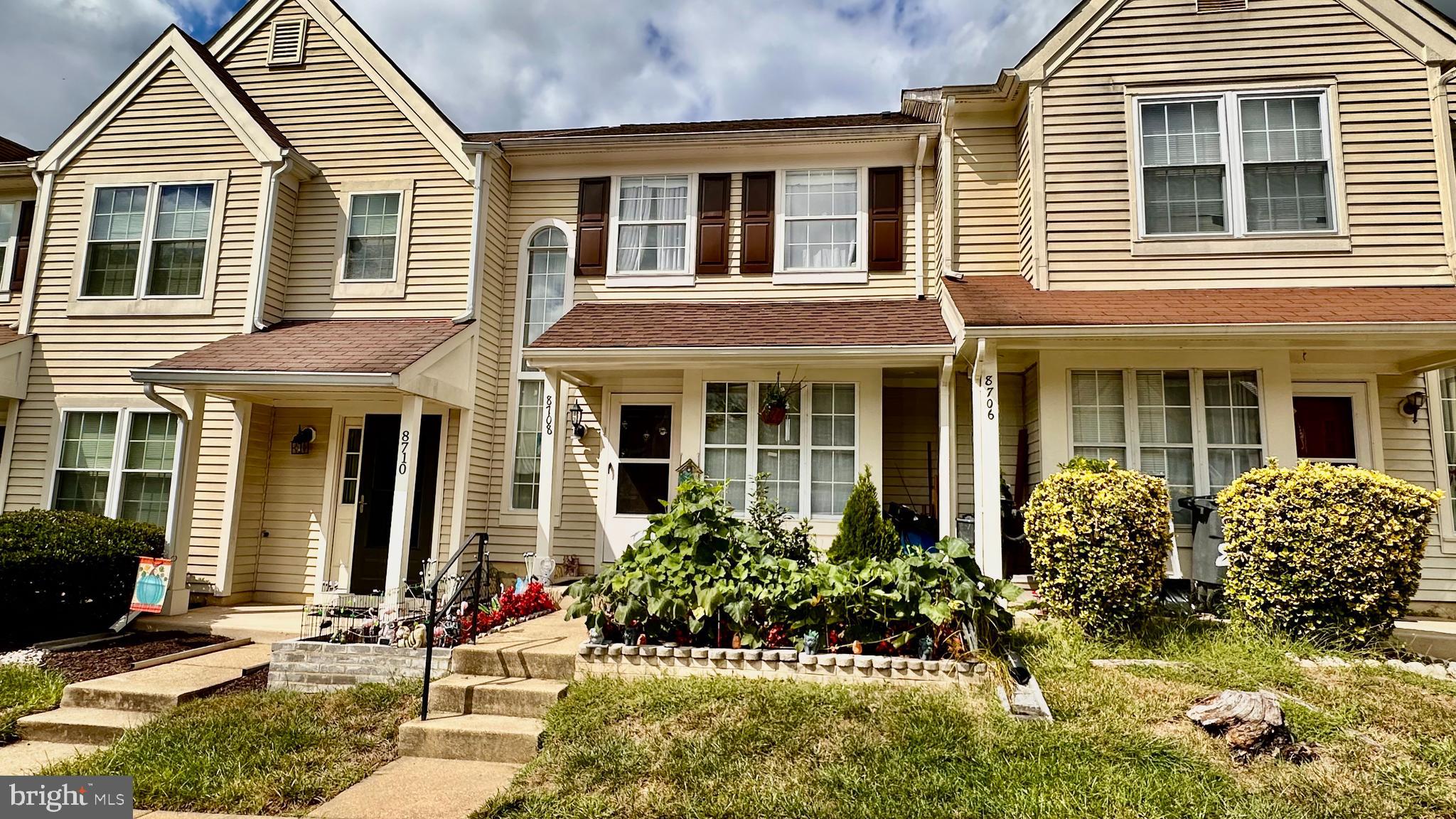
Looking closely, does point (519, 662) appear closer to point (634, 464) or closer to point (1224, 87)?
point (634, 464)

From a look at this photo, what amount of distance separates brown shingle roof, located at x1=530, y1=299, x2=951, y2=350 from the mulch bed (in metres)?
4.66

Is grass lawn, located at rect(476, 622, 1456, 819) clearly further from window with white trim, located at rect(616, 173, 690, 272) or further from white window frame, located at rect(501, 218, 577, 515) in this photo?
window with white trim, located at rect(616, 173, 690, 272)

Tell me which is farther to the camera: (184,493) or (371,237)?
(371,237)

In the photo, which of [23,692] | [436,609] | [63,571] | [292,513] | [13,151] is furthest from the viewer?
A: [13,151]

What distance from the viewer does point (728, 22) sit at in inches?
383

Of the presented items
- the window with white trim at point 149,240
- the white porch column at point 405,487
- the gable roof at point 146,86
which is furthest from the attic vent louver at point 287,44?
the white porch column at point 405,487

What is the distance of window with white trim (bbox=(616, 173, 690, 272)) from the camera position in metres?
10.1

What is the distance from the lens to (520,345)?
1016cm

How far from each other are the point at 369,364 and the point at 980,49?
111ft

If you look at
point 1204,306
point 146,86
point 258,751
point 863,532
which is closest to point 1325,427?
point 1204,306

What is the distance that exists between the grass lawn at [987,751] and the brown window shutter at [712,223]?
620 cm

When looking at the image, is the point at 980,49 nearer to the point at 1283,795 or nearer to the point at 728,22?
the point at 728,22

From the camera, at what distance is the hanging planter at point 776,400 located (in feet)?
28.1

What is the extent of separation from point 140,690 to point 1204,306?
390 inches
